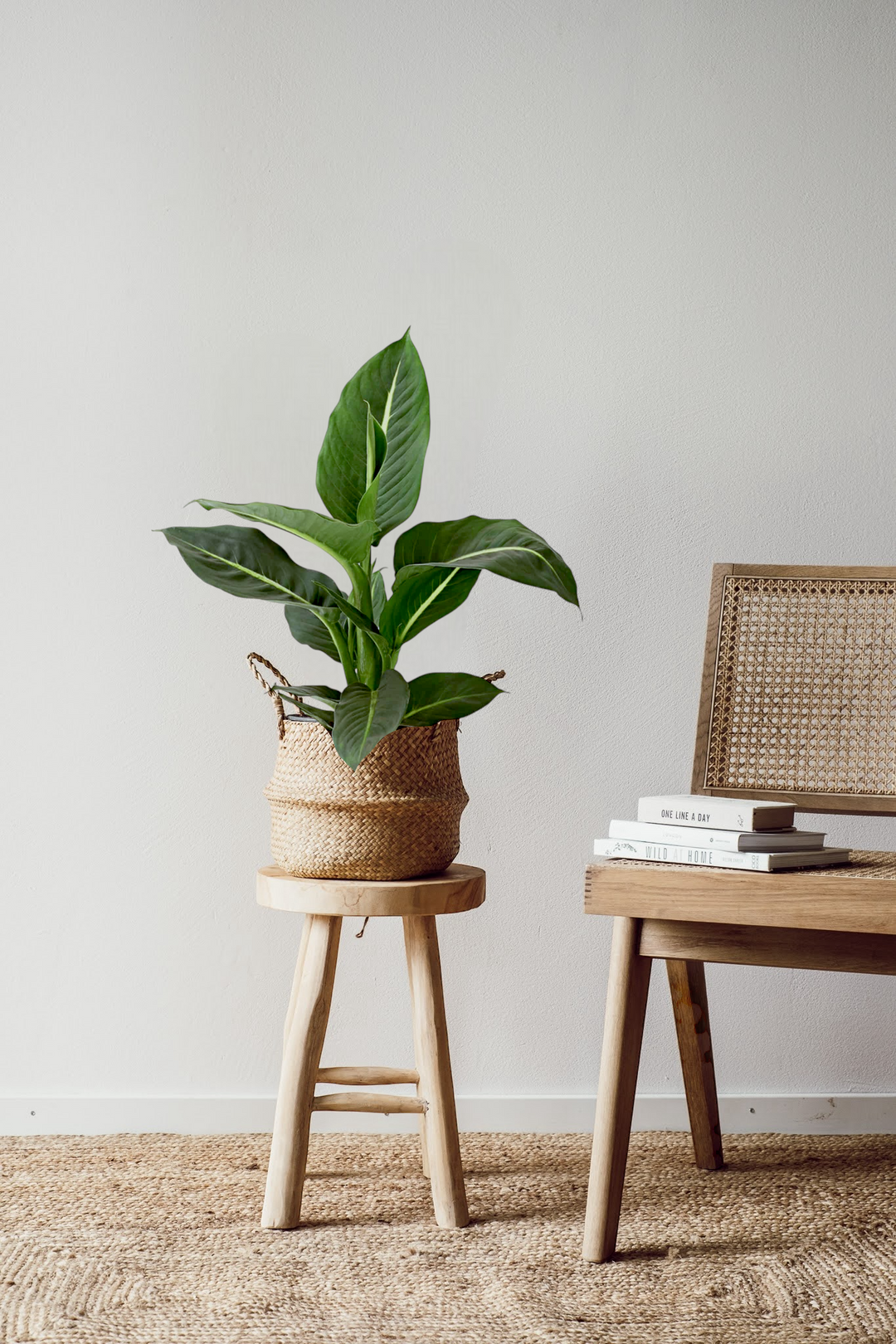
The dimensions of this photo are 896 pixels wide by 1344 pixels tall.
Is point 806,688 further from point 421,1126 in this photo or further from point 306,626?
point 421,1126

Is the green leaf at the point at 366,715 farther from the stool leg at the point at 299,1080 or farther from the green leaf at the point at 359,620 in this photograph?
the stool leg at the point at 299,1080

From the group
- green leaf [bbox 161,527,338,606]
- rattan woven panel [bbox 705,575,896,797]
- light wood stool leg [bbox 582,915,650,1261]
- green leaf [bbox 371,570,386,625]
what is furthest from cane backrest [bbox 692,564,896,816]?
green leaf [bbox 161,527,338,606]

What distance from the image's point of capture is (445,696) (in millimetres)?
1334

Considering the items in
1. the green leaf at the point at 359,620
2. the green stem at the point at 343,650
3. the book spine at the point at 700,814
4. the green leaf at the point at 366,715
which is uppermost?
the green leaf at the point at 359,620

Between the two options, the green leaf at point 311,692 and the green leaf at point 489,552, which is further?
the green leaf at point 311,692

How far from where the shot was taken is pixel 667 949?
1.22 meters

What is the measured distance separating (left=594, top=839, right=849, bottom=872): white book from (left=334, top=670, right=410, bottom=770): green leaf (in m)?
0.28

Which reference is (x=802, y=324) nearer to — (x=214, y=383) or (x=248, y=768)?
(x=214, y=383)

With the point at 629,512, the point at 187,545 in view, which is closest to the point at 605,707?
the point at 629,512

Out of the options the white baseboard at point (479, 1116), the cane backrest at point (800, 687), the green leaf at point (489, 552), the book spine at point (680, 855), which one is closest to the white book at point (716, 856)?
the book spine at point (680, 855)

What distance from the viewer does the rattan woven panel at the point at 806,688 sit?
1449mm

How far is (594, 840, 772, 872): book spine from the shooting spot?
1187 mm

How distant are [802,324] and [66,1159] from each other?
1.61 m

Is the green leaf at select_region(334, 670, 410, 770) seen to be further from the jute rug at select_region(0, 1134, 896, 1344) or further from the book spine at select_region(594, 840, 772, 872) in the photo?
the jute rug at select_region(0, 1134, 896, 1344)
